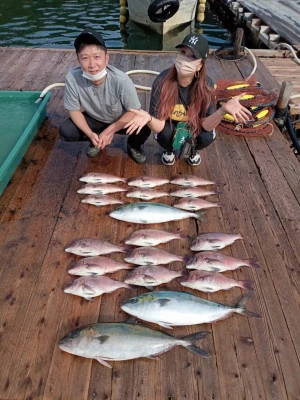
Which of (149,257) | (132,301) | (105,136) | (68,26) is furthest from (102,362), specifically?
(68,26)

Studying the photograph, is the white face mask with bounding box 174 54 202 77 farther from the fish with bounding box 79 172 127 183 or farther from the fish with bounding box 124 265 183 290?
the fish with bounding box 124 265 183 290

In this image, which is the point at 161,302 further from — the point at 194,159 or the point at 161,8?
the point at 161,8

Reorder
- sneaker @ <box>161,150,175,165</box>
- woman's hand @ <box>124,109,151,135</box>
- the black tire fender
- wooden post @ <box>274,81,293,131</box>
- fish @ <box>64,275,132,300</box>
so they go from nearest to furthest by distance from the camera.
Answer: fish @ <box>64,275,132,300</box> < woman's hand @ <box>124,109,151,135</box> < sneaker @ <box>161,150,175,165</box> < wooden post @ <box>274,81,293,131</box> < the black tire fender

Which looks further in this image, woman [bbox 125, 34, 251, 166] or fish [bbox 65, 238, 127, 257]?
woman [bbox 125, 34, 251, 166]

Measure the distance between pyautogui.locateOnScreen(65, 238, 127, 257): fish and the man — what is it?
115cm

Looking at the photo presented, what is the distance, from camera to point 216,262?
110 inches

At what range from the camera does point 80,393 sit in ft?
6.64

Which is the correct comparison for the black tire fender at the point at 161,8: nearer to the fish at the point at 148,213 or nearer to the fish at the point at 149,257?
the fish at the point at 148,213

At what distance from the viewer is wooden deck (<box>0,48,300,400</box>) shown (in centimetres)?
209

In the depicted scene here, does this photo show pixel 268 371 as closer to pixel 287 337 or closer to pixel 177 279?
pixel 287 337

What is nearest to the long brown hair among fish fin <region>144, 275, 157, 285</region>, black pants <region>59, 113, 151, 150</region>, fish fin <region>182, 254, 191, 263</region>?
black pants <region>59, 113, 151, 150</region>

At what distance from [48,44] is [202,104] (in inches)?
481

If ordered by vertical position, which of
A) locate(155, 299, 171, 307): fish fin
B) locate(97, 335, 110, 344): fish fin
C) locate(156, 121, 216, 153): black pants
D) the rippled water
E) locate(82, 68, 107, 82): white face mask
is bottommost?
the rippled water

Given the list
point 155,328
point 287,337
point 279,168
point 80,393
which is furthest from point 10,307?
point 279,168
